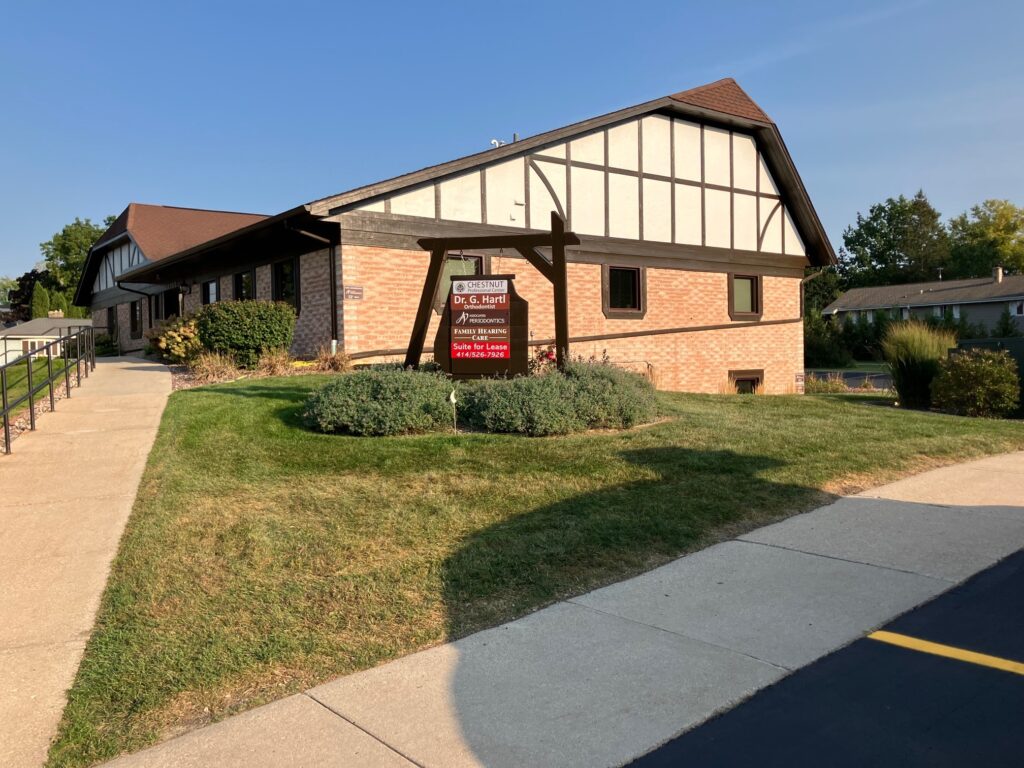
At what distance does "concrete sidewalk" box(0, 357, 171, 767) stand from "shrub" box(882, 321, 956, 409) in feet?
43.7

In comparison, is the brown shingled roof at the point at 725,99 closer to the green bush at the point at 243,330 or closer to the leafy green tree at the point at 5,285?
the green bush at the point at 243,330

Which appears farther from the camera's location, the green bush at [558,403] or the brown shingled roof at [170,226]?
the brown shingled roof at [170,226]

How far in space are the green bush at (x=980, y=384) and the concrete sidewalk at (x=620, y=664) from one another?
878 centimetres

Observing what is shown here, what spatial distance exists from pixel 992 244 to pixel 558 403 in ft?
245

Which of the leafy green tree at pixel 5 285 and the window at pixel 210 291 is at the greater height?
the leafy green tree at pixel 5 285

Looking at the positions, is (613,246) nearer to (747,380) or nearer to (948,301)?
(747,380)

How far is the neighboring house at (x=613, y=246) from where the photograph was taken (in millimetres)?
16812

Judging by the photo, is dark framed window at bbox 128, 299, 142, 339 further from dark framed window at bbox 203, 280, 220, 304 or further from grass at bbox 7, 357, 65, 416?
dark framed window at bbox 203, 280, 220, 304

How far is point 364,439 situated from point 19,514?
138 inches

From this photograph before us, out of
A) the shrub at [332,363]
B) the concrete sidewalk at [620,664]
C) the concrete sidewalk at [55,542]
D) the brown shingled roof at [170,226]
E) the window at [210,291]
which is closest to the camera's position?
the concrete sidewalk at [620,664]

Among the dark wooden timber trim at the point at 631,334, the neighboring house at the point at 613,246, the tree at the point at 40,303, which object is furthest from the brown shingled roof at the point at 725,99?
the tree at the point at 40,303

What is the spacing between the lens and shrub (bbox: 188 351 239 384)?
1489 cm

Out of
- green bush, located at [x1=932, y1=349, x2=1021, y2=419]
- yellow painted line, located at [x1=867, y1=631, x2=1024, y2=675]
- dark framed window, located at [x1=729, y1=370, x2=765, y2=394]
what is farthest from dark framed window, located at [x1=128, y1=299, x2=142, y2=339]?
yellow painted line, located at [x1=867, y1=631, x2=1024, y2=675]

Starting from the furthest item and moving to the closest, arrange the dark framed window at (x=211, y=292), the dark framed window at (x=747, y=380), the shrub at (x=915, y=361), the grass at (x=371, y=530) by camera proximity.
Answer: the dark framed window at (x=211, y=292) → the dark framed window at (x=747, y=380) → the shrub at (x=915, y=361) → the grass at (x=371, y=530)
